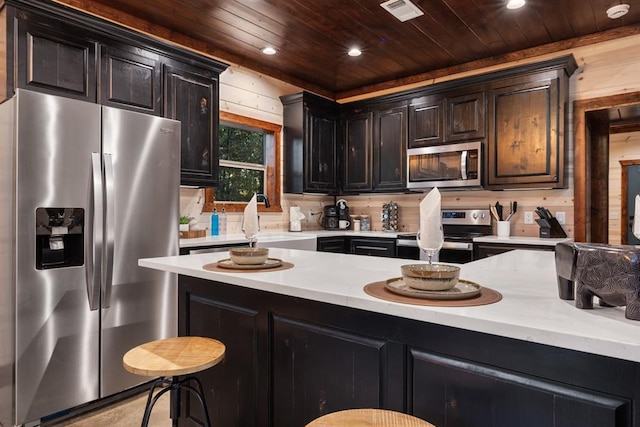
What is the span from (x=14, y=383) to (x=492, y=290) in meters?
2.39

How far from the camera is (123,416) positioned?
7.93 ft

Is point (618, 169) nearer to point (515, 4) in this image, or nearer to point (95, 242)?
point (515, 4)

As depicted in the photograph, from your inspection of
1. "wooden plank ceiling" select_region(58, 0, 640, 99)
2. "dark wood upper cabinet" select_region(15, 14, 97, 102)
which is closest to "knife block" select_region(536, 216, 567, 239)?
"wooden plank ceiling" select_region(58, 0, 640, 99)

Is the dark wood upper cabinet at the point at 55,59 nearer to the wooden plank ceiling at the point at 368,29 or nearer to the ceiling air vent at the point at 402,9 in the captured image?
the wooden plank ceiling at the point at 368,29

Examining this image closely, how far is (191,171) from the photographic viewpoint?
3.32 metres

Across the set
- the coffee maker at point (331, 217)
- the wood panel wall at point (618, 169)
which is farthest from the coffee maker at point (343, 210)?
the wood panel wall at point (618, 169)

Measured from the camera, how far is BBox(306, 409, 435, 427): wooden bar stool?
40.4 inches

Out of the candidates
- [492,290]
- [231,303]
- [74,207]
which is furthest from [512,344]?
[74,207]

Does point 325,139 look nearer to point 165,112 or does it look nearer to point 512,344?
point 165,112

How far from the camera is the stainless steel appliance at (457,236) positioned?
3.64m

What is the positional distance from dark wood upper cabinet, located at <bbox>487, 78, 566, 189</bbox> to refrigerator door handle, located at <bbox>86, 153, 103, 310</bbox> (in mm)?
3256

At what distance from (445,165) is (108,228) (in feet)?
10.0

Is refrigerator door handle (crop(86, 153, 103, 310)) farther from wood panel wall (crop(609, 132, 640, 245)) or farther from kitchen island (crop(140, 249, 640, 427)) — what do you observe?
wood panel wall (crop(609, 132, 640, 245))

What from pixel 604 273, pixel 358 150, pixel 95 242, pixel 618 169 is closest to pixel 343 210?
pixel 358 150
